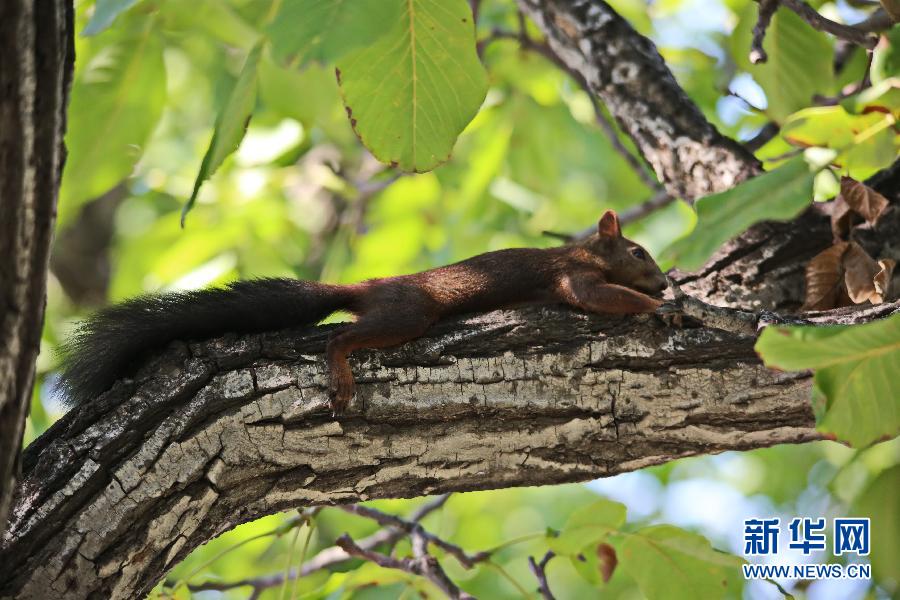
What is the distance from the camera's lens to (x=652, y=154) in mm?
3004

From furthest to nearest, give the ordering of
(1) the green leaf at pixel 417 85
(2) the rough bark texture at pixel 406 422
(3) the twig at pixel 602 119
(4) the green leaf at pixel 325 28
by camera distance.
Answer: (3) the twig at pixel 602 119
(2) the rough bark texture at pixel 406 422
(1) the green leaf at pixel 417 85
(4) the green leaf at pixel 325 28

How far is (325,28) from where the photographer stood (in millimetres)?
1583

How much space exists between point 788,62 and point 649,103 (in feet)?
1.39

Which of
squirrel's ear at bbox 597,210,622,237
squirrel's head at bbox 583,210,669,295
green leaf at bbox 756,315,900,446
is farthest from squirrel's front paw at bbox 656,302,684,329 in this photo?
squirrel's ear at bbox 597,210,622,237

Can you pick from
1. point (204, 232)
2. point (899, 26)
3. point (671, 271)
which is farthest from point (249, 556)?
point (899, 26)

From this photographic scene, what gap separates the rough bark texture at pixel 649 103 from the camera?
9.45ft

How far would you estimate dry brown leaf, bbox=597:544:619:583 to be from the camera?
2664 mm

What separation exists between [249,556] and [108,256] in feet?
10.5

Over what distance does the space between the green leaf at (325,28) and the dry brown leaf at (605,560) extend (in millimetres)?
1637

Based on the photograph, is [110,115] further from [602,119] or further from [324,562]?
[602,119]

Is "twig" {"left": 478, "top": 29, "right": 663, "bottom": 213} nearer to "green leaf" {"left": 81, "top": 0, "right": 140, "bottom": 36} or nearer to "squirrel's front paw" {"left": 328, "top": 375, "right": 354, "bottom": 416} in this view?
"squirrel's front paw" {"left": 328, "top": 375, "right": 354, "bottom": 416}

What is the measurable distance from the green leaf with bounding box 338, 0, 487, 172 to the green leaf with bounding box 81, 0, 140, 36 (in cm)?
45

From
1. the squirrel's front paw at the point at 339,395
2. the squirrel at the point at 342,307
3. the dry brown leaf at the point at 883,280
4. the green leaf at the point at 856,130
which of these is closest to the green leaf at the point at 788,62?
the green leaf at the point at 856,130

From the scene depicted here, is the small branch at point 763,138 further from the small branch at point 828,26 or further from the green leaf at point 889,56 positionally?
the small branch at point 828,26
